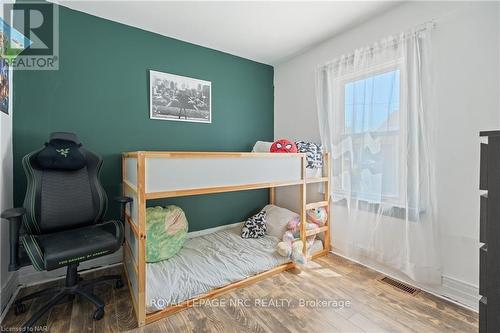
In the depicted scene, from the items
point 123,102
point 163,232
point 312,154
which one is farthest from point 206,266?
point 123,102

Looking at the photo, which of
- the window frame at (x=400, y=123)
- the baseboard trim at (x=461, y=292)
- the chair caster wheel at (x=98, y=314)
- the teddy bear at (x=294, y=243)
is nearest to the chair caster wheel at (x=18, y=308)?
the chair caster wheel at (x=98, y=314)

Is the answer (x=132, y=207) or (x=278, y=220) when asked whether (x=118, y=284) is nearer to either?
(x=132, y=207)

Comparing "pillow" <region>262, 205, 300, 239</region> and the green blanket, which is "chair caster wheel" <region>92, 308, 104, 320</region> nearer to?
the green blanket

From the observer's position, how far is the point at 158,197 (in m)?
1.50

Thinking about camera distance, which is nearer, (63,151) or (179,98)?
(63,151)

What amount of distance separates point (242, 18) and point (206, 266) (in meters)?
2.28

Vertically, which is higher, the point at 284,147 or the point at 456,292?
the point at 284,147

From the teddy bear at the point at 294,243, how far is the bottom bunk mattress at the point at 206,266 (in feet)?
0.23

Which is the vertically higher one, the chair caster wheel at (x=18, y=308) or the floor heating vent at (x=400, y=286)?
the chair caster wheel at (x=18, y=308)

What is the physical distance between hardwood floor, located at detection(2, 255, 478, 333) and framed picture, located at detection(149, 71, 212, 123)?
1.73 meters

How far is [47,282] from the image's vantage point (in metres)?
1.98

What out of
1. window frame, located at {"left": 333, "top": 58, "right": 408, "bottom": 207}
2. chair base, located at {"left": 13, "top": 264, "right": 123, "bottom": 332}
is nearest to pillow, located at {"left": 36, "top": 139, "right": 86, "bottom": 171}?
Answer: chair base, located at {"left": 13, "top": 264, "right": 123, "bottom": 332}

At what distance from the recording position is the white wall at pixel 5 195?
1.62 metres

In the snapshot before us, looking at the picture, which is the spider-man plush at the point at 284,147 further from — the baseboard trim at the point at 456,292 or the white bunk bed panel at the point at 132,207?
the baseboard trim at the point at 456,292
